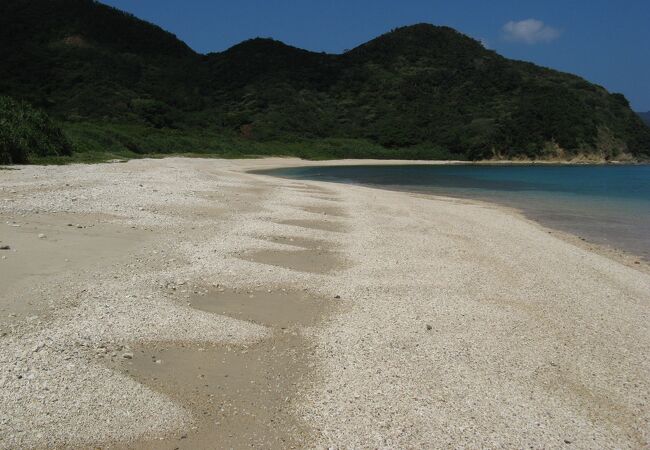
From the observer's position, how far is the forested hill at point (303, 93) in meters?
80.6

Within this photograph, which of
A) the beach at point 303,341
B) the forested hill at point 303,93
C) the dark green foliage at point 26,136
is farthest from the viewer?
the forested hill at point 303,93

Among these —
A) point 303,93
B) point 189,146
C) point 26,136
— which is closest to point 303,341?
point 26,136

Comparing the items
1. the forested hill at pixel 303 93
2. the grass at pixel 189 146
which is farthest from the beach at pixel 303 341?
the forested hill at pixel 303 93

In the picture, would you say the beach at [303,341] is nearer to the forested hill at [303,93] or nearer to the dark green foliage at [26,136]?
the dark green foliage at [26,136]

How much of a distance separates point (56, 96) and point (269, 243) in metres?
77.9

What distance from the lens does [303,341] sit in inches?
229

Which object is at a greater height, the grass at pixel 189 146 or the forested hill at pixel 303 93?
the forested hill at pixel 303 93

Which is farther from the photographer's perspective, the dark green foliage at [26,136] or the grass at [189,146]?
the grass at [189,146]

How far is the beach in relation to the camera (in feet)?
13.5

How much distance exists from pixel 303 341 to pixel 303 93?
113 meters

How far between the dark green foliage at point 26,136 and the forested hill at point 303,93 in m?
30.5

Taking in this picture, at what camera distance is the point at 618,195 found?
2925cm

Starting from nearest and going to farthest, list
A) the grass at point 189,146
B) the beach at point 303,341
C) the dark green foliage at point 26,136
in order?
the beach at point 303,341 < the dark green foliage at point 26,136 < the grass at point 189,146

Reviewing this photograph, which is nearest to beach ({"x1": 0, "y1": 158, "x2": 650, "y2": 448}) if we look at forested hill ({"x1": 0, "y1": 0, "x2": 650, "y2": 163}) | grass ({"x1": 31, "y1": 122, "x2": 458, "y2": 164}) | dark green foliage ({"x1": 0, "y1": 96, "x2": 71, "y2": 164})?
dark green foliage ({"x1": 0, "y1": 96, "x2": 71, "y2": 164})
